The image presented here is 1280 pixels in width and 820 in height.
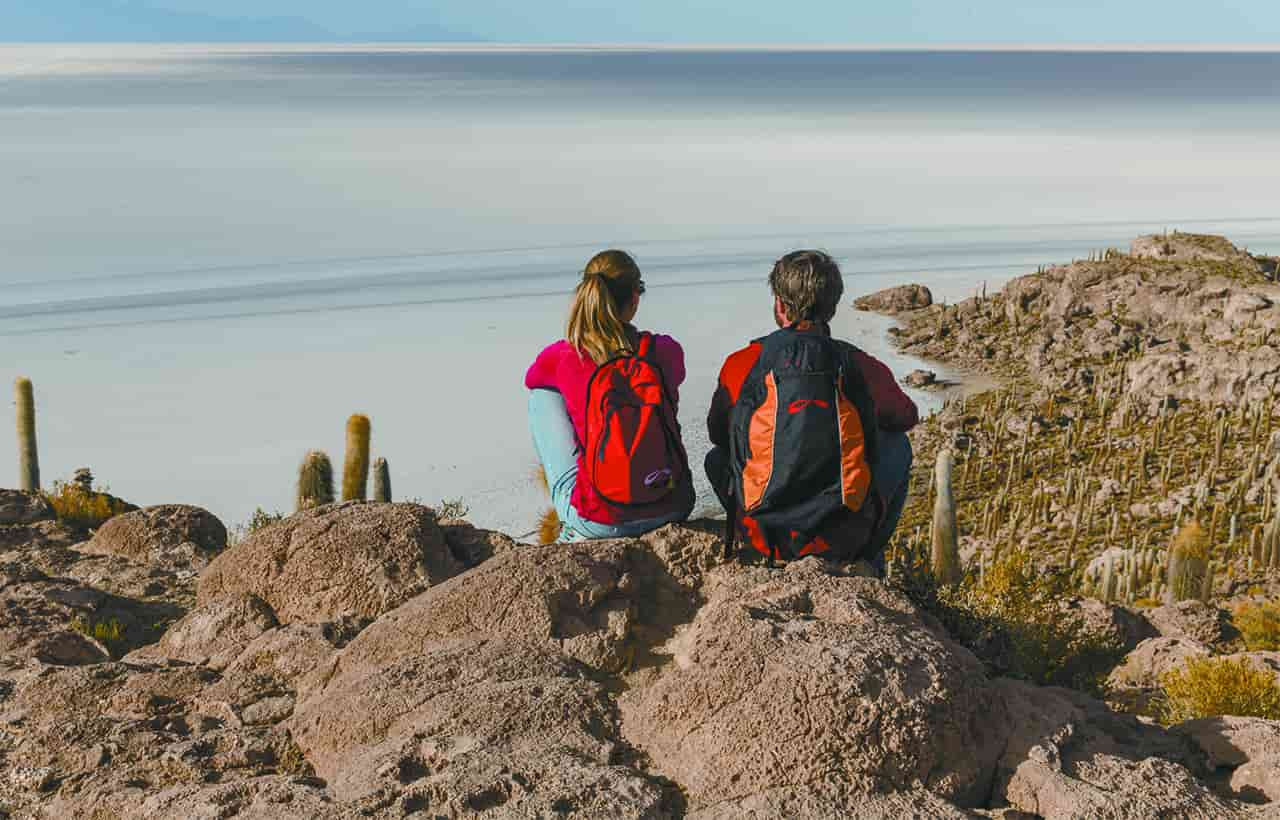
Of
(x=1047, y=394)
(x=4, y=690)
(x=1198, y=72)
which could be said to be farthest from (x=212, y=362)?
(x=1198, y=72)

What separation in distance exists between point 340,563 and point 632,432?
1.63 m

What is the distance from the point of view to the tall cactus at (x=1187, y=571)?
13.7m

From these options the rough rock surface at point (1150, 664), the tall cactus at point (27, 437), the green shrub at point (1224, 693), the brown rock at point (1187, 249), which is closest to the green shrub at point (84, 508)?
the tall cactus at point (27, 437)

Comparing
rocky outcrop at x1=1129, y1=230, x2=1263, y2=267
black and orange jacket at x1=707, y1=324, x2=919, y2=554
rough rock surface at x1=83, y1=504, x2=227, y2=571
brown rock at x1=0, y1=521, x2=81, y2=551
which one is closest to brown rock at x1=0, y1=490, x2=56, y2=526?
brown rock at x1=0, y1=521, x2=81, y2=551

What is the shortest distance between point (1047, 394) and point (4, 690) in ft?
65.4

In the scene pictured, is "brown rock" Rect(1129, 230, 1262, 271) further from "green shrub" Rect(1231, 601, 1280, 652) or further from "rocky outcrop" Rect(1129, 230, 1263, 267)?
"green shrub" Rect(1231, 601, 1280, 652)

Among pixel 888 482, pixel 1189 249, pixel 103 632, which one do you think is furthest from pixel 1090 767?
pixel 1189 249

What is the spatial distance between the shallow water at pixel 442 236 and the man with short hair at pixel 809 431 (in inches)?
536

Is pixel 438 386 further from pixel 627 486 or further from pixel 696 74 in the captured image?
pixel 696 74

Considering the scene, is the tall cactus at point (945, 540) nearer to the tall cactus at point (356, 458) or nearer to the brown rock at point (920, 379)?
the tall cactus at point (356, 458)

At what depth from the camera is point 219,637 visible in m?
6.00

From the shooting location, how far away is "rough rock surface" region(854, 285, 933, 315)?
1293 inches

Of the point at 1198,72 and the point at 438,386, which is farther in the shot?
the point at 1198,72

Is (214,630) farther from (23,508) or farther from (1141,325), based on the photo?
(1141,325)
